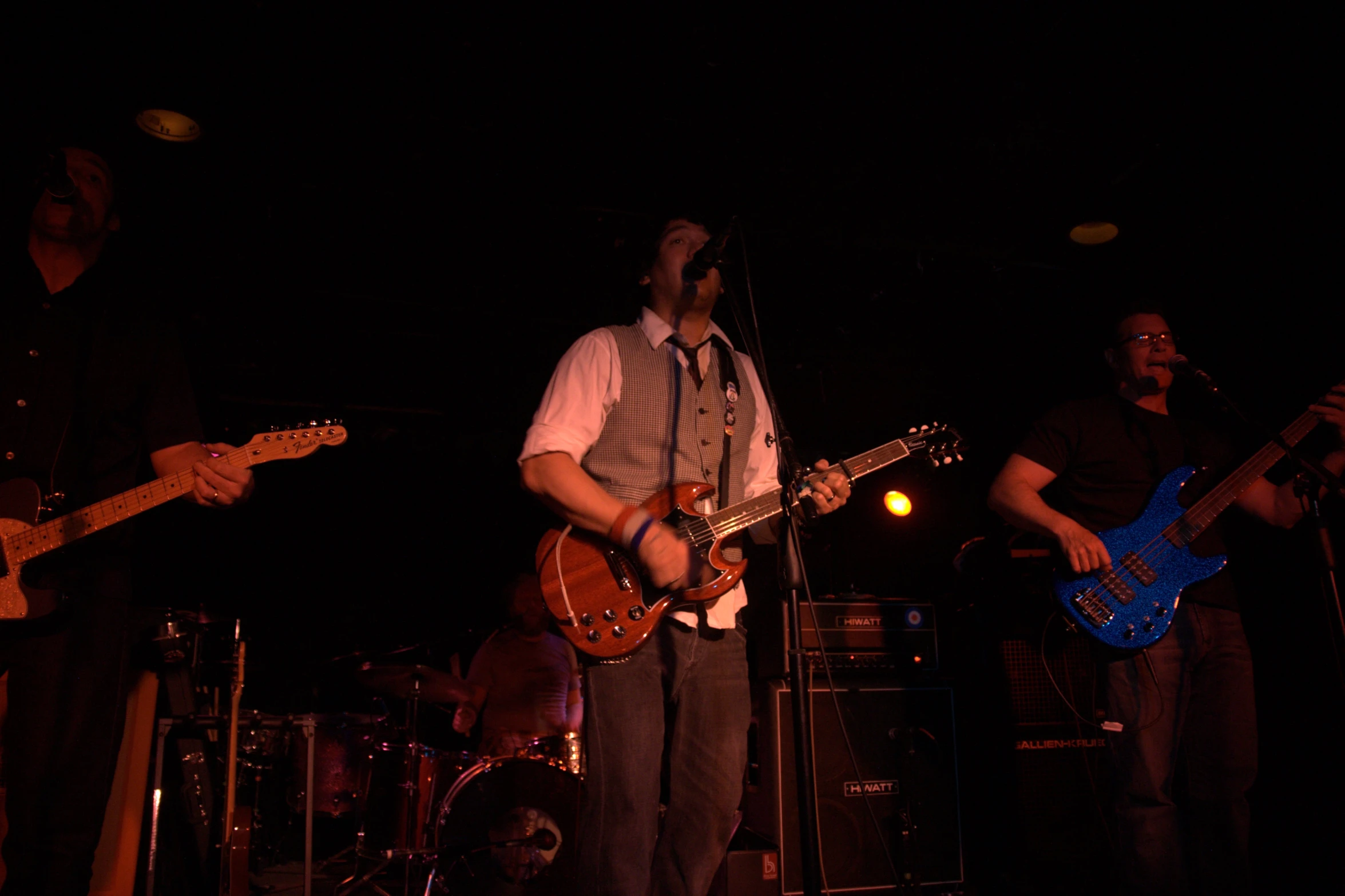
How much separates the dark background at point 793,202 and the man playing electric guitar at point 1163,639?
0.81 m

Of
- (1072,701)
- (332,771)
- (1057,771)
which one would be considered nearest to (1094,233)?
(1072,701)

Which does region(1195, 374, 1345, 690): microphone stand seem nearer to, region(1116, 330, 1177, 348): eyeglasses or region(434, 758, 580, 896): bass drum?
region(1116, 330, 1177, 348): eyeglasses

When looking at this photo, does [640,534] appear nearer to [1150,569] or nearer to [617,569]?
[617,569]

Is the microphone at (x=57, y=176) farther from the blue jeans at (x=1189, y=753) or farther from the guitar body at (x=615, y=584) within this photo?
the blue jeans at (x=1189, y=753)

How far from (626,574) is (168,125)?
4.28 metres

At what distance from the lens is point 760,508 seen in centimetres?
273

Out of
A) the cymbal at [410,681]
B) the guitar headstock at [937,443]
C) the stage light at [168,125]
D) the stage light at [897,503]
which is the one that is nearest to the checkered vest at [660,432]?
the guitar headstock at [937,443]

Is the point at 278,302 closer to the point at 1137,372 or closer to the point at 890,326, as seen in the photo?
the point at 890,326

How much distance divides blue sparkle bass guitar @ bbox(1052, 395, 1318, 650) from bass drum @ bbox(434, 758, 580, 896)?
10.0 feet

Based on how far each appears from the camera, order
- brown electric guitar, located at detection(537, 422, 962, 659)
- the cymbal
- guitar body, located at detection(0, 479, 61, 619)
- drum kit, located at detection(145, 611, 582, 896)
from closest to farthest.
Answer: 1. guitar body, located at detection(0, 479, 61, 619)
2. brown electric guitar, located at detection(537, 422, 962, 659)
3. drum kit, located at detection(145, 611, 582, 896)
4. the cymbal

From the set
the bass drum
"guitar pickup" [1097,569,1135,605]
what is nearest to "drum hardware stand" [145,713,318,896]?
the bass drum

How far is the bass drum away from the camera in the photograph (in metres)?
4.75

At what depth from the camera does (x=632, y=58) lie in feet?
14.4

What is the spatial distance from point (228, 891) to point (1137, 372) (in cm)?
485
